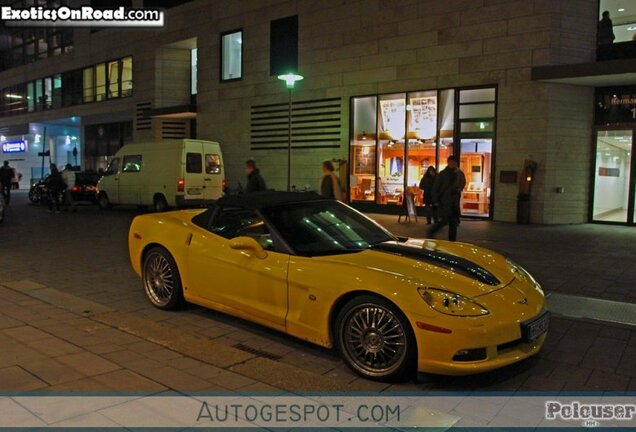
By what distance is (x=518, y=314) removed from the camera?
4285mm

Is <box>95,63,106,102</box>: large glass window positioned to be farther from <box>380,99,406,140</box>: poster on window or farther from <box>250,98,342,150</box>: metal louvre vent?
<box>380,99,406,140</box>: poster on window

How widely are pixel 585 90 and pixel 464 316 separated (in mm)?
13495

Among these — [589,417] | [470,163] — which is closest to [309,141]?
[470,163]

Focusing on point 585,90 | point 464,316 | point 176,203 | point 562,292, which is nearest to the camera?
point 464,316

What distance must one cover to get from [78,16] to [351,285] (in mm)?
20921

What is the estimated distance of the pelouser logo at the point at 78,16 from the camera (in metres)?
19.6

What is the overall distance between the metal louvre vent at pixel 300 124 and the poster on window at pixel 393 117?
70.4 inches

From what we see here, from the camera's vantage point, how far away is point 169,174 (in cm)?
1802

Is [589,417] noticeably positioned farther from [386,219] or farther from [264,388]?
[386,219]

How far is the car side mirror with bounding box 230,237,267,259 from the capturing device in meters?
5.12

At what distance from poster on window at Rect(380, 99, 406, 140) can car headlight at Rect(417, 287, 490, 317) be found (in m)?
14.3

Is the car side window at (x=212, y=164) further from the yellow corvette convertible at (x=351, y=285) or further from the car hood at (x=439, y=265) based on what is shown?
the car hood at (x=439, y=265)

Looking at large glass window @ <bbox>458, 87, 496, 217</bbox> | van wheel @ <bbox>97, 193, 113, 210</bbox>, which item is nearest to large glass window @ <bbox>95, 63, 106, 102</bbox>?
van wheel @ <bbox>97, 193, 113, 210</bbox>

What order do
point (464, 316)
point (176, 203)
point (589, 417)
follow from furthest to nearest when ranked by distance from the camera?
point (176, 203) → point (464, 316) → point (589, 417)
